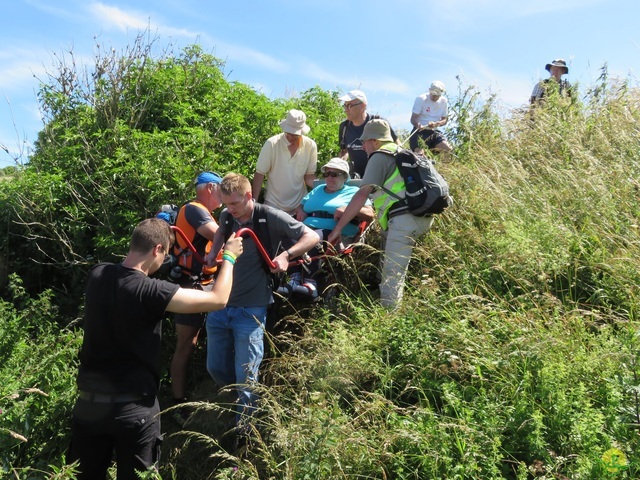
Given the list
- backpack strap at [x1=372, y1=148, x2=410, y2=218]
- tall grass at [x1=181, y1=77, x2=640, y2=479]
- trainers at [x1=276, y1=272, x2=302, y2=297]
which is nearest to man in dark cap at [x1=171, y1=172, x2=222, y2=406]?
trainers at [x1=276, y1=272, x2=302, y2=297]

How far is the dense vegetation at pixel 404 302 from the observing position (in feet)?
12.8

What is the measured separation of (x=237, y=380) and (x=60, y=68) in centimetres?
592

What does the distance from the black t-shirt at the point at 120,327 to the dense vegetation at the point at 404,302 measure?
1.75 feet

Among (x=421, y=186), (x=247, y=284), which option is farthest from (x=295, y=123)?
(x=247, y=284)

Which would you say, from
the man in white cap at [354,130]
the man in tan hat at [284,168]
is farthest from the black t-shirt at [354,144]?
the man in tan hat at [284,168]

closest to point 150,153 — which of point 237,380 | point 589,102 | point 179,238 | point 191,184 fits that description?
point 191,184

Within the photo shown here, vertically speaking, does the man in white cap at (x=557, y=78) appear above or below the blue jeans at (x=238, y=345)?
above

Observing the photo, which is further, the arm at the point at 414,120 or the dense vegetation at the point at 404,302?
the arm at the point at 414,120

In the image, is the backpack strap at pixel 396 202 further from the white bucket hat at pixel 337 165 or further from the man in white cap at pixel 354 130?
the man in white cap at pixel 354 130

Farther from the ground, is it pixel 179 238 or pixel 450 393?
pixel 179 238

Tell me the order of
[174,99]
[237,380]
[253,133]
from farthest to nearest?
[174,99] < [253,133] < [237,380]

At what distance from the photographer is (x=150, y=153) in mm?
7707

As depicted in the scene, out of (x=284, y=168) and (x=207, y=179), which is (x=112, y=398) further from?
(x=284, y=168)

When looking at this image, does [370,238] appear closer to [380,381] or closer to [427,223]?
[427,223]
